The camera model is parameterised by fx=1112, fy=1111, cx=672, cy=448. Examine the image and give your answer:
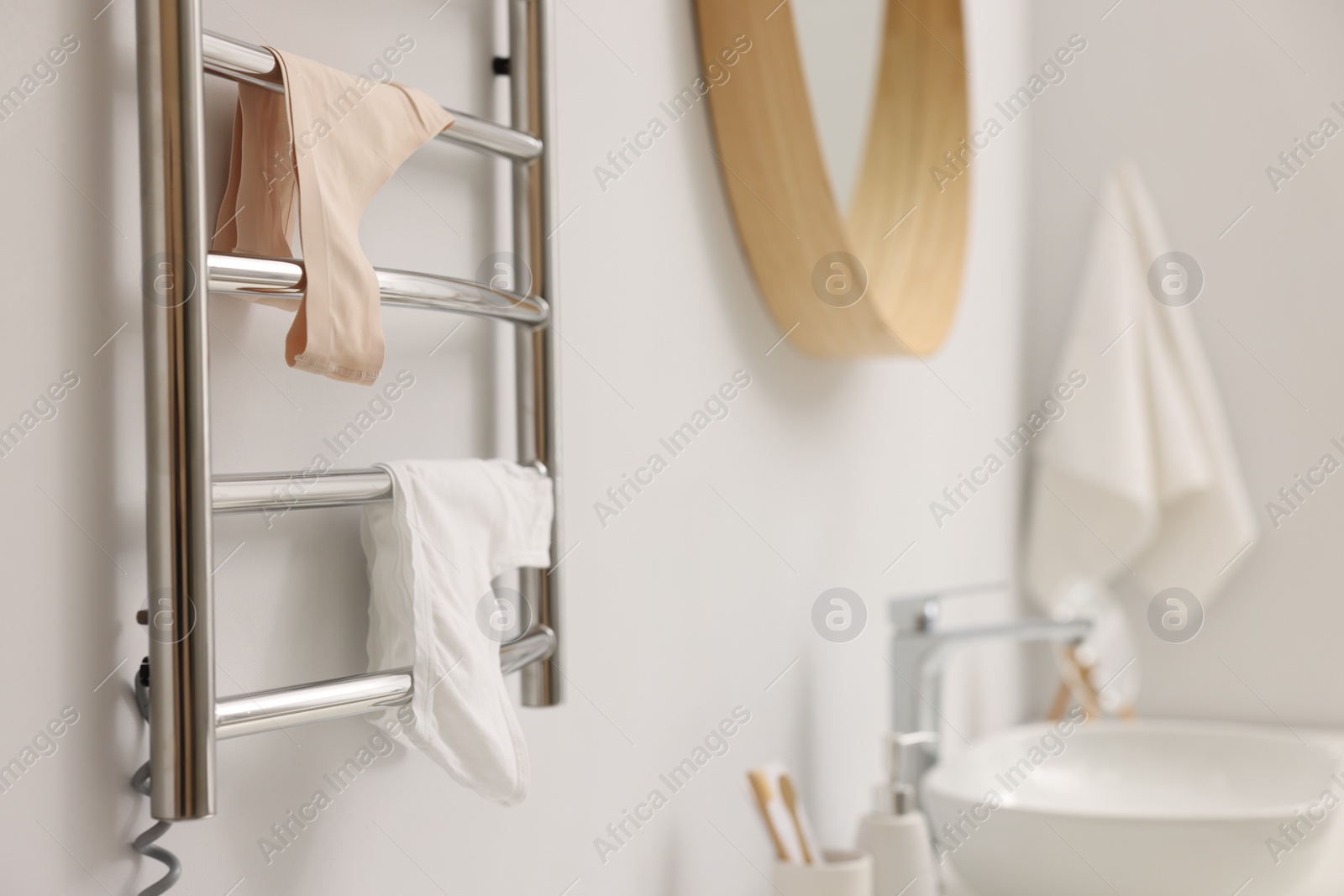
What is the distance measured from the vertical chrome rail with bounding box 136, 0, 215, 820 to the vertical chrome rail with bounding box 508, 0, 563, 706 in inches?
9.6

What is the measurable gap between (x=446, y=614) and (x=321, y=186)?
202mm

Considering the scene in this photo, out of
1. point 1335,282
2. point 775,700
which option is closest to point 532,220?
point 775,700

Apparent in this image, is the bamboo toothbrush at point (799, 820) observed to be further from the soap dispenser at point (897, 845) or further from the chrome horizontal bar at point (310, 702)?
the chrome horizontal bar at point (310, 702)

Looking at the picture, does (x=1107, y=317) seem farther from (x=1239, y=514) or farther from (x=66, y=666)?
(x=66, y=666)

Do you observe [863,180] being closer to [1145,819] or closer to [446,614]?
[1145,819]

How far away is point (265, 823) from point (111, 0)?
36 cm

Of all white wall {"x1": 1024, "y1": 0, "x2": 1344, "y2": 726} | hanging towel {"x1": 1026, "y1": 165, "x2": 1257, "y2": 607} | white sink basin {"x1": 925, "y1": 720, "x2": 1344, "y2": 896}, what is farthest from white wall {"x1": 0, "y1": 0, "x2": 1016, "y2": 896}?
white wall {"x1": 1024, "y1": 0, "x2": 1344, "y2": 726}

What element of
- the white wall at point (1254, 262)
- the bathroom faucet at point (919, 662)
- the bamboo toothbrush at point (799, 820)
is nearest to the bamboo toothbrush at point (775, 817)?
the bamboo toothbrush at point (799, 820)

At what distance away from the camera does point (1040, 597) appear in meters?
1.75

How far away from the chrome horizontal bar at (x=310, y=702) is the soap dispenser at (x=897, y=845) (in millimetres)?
602

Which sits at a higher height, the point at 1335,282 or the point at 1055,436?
the point at 1335,282

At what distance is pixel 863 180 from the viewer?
124 centimetres

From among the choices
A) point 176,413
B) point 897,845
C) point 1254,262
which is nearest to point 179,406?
point 176,413

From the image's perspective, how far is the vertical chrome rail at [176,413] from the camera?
0.40m
